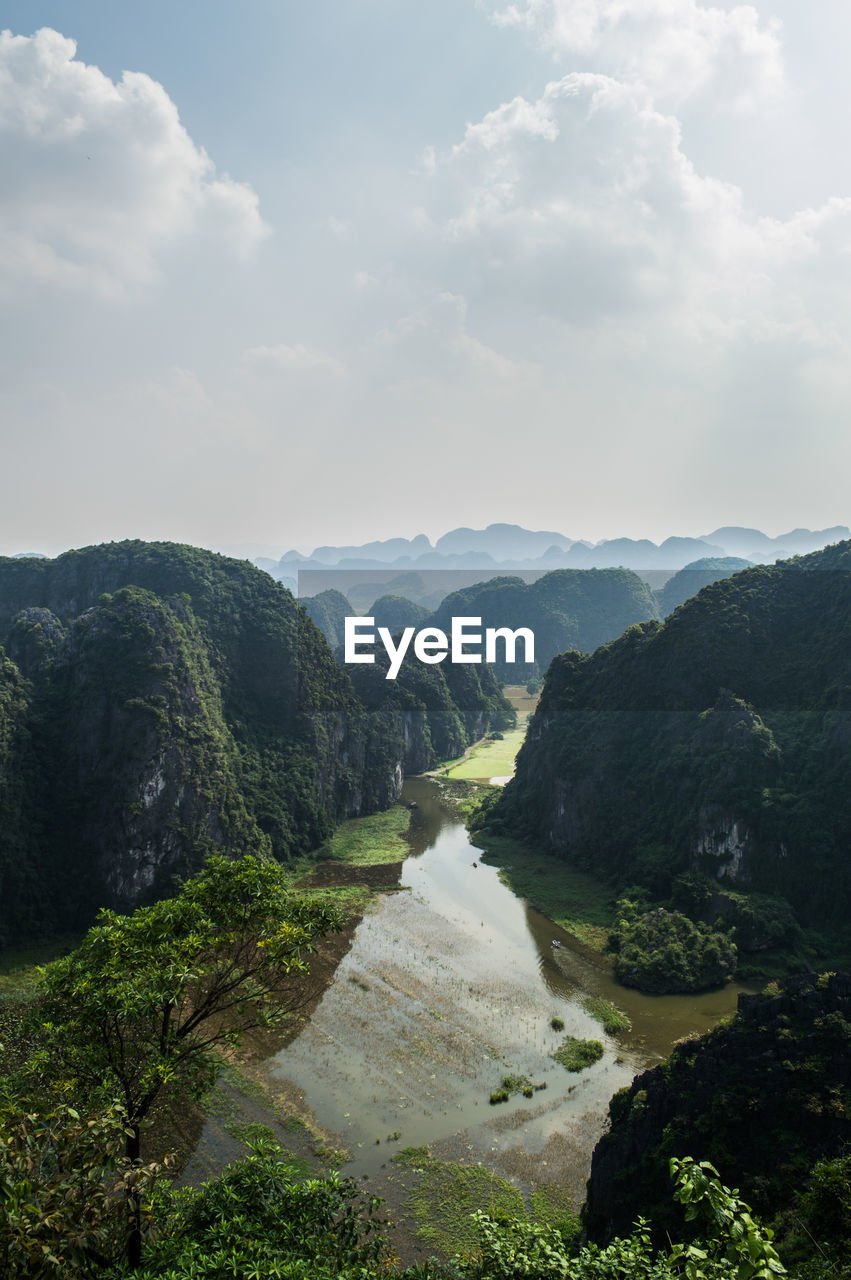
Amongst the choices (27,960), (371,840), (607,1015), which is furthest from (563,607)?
(27,960)

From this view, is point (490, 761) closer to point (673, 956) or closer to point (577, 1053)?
point (673, 956)

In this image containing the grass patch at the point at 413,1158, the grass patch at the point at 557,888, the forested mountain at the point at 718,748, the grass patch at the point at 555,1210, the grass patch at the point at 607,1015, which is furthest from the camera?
the grass patch at the point at 557,888

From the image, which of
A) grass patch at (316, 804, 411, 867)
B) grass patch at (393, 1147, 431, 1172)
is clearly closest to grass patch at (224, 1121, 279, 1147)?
grass patch at (393, 1147, 431, 1172)

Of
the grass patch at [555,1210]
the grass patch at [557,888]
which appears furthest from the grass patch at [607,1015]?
the grass patch at [555,1210]

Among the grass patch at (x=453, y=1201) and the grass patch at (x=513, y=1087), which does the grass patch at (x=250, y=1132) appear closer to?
the grass patch at (x=453, y=1201)

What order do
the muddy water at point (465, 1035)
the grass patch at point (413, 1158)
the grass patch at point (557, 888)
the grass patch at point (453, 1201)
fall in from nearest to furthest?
the grass patch at point (453, 1201), the grass patch at point (413, 1158), the muddy water at point (465, 1035), the grass patch at point (557, 888)

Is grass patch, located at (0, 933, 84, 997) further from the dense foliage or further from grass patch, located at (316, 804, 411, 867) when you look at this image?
the dense foliage
